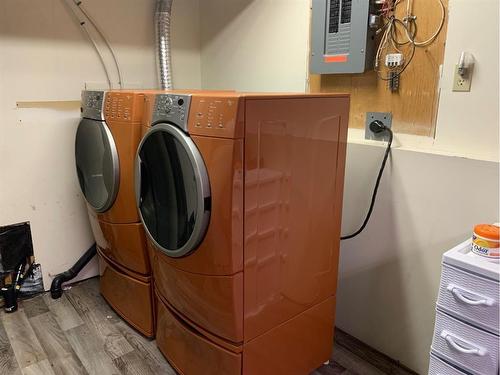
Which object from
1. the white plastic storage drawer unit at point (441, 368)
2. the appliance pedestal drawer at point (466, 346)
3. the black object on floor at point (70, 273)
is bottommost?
the black object on floor at point (70, 273)

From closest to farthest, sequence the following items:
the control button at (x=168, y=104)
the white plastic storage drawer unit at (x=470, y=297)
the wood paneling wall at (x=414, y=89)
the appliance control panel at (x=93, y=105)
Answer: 1. the white plastic storage drawer unit at (x=470, y=297)
2. the control button at (x=168, y=104)
3. the wood paneling wall at (x=414, y=89)
4. the appliance control panel at (x=93, y=105)

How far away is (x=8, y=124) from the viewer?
6.65ft

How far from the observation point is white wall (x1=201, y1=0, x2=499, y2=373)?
1326mm

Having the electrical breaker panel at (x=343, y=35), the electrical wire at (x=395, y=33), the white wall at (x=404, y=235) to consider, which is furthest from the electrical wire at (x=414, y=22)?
the white wall at (x=404, y=235)

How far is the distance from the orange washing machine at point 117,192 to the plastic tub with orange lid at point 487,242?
1320 millimetres

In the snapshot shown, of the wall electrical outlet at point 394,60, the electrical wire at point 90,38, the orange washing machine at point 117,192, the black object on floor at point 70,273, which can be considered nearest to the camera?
the wall electrical outlet at point 394,60

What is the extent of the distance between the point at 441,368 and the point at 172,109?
123 centimetres

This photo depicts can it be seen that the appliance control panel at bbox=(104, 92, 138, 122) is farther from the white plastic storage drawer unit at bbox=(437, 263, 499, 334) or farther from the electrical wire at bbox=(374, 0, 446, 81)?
the white plastic storage drawer unit at bbox=(437, 263, 499, 334)

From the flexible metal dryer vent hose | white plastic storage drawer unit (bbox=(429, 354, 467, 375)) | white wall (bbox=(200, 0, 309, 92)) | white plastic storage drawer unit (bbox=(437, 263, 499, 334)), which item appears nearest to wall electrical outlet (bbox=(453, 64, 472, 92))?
white plastic storage drawer unit (bbox=(437, 263, 499, 334))

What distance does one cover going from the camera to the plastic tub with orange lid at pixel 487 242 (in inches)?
43.4

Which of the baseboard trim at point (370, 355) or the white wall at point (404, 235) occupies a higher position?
the white wall at point (404, 235)

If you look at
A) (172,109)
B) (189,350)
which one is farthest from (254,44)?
(189,350)

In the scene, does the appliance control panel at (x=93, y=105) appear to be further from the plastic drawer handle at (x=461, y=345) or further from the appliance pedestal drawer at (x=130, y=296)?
the plastic drawer handle at (x=461, y=345)

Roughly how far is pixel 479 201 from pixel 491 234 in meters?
0.28
